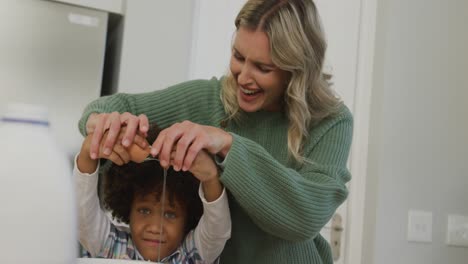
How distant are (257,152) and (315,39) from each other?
1.26ft

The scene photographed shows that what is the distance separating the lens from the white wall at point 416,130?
1892 millimetres

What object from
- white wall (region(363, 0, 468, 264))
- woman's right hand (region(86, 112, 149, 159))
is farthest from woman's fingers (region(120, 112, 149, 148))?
white wall (region(363, 0, 468, 264))

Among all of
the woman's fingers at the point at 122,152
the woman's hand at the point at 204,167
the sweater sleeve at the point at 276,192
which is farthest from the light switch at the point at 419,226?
the woman's fingers at the point at 122,152

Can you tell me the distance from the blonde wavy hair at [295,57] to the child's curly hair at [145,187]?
0.62 ft

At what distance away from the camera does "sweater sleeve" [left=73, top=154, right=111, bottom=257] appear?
0.78m

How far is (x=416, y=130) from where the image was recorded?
194cm

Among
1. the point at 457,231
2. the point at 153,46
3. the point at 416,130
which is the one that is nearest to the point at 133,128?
the point at 153,46

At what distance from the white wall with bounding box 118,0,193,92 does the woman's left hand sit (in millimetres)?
941

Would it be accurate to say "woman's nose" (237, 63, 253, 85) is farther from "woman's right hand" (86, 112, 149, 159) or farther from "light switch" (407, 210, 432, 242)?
"light switch" (407, 210, 432, 242)

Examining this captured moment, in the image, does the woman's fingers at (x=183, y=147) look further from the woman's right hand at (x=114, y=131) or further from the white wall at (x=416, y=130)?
the white wall at (x=416, y=130)

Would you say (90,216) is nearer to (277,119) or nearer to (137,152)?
(137,152)

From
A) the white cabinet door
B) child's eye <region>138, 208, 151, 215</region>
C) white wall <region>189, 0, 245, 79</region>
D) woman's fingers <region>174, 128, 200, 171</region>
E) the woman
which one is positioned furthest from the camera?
white wall <region>189, 0, 245, 79</region>

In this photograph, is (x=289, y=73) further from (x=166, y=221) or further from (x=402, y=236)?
(x=402, y=236)

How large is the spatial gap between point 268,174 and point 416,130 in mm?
1268
